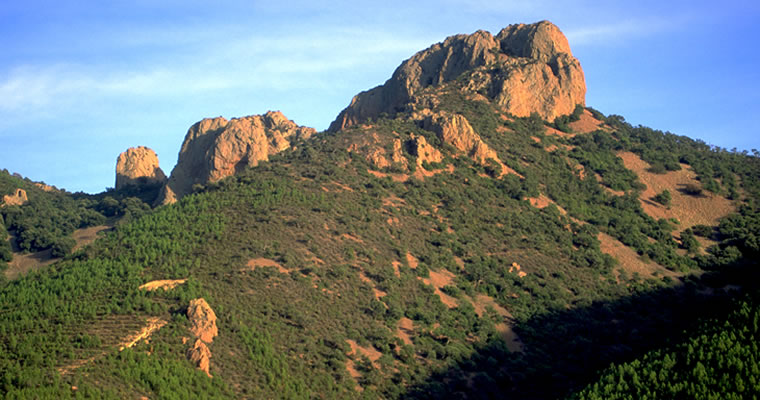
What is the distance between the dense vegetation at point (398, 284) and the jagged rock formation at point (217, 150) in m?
5.94

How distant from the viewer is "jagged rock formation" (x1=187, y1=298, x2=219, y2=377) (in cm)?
4659

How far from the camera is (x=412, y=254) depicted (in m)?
64.7

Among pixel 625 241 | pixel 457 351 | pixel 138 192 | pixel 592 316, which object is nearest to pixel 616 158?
pixel 625 241

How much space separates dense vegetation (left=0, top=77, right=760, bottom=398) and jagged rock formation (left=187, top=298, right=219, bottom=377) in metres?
0.73

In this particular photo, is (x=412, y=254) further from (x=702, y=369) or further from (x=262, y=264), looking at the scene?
(x=702, y=369)

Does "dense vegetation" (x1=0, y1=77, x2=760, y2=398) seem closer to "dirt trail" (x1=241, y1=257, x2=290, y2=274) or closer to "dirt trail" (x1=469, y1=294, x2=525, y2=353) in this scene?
"dirt trail" (x1=469, y1=294, x2=525, y2=353)

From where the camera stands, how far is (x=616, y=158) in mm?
87688

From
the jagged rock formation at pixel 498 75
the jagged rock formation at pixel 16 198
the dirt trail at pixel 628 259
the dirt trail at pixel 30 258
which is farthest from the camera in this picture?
the jagged rock formation at pixel 498 75

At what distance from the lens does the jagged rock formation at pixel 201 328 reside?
153 feet

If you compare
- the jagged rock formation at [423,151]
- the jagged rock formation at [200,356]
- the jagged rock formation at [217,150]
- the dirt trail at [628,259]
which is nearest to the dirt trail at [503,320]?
the dirt trail at [628,259]

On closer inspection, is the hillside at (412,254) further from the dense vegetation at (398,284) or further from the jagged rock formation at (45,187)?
the jagged rock formation at (45,187)

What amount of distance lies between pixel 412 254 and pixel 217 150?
33078 mm

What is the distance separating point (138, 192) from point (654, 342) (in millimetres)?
70614

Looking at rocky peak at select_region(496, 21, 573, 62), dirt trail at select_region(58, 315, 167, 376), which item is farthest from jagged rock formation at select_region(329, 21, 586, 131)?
dirt trail at select_region(58, 315, 167, 376)
